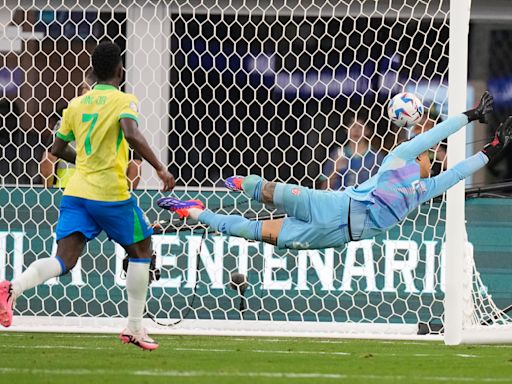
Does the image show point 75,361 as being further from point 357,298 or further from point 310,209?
point 357,298

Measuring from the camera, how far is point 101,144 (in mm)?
8508

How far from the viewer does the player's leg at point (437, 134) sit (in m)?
9.48

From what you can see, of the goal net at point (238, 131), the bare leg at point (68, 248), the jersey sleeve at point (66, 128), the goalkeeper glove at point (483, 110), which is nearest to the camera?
the bare leg at point (68, 248)

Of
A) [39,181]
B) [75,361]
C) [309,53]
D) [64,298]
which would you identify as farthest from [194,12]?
[75,361]

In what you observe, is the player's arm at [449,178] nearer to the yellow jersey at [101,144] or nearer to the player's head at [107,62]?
the yellow jersey at [101,144]

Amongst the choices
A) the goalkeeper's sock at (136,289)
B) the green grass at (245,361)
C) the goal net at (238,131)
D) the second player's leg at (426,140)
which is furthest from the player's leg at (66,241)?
the goal net at (238,131)

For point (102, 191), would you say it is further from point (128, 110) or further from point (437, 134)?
point (437, 134)

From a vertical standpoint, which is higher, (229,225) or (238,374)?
(229,225)

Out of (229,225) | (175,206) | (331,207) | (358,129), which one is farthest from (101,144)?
(358,129)

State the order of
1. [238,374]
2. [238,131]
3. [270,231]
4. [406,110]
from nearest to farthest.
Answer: [238,374], [270,231], [406,110], [238,131]

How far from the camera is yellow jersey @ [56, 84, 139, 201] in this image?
27.8 ft

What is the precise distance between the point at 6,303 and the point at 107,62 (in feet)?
5.30

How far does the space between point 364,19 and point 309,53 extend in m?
0.58

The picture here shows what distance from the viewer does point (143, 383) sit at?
694 centimetres
